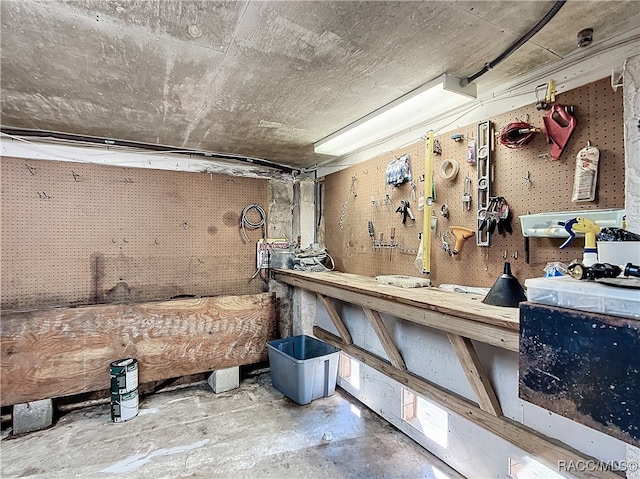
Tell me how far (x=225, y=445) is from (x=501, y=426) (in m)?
1.73

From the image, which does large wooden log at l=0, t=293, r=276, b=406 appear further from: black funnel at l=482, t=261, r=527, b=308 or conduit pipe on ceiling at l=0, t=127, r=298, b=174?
black funnel at l=482, t=261, r=527, b=308

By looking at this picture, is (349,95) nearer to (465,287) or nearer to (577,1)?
(577,1)

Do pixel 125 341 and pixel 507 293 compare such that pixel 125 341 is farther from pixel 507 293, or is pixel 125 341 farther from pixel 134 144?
pixel 507 293

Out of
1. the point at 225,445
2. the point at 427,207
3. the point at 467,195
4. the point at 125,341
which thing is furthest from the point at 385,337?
the point at 125,341

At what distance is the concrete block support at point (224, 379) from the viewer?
3111 mm

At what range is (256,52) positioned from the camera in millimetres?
1464

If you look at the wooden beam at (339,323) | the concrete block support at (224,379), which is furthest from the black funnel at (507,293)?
the concrete block support at (224,379)

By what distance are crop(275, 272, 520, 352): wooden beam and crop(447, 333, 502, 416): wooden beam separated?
0.15 meters

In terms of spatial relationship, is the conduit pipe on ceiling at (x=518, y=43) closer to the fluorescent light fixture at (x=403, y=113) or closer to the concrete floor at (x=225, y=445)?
the fluorescent light fixture at (x=403, y=113)

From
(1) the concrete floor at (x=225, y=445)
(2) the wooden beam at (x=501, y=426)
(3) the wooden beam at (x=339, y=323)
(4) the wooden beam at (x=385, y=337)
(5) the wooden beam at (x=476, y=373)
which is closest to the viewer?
(2) the wooden beam at (x=501, y=426)

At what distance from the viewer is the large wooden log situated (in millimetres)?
2545

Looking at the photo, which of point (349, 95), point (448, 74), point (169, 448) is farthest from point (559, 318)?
point (169, 448)

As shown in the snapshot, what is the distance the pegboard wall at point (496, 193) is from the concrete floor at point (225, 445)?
1147 mm

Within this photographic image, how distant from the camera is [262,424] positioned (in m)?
2.54
